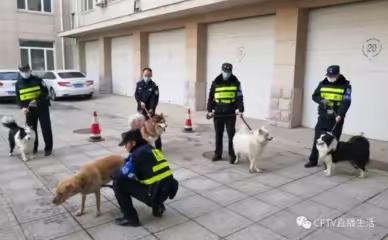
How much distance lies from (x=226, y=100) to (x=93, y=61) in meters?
15.8

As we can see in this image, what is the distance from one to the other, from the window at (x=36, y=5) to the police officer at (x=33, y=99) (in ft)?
59.4

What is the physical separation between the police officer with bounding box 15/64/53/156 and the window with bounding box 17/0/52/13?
1810 centimetres

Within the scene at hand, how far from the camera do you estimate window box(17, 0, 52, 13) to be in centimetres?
2167

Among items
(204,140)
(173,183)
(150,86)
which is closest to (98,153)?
(150,86)

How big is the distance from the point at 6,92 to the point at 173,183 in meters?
13.1

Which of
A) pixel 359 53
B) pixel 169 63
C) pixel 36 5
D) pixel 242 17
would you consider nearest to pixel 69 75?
pixel 169 63

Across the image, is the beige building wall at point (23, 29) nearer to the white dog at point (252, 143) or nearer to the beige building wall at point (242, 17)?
the beige building wall at point (242, 17)

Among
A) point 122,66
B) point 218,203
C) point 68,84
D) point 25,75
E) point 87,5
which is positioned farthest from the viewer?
point 87,5

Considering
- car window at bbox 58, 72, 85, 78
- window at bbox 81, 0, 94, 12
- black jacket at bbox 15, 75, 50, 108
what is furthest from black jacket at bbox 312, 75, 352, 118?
window at bbox 81, 0, 94, 12

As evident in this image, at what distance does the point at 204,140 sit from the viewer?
25.8 feet

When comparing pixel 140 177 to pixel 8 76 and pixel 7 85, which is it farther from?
pixel 8 76

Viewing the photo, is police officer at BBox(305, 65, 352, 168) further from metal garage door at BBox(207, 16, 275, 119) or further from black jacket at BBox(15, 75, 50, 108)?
black jacket at BBox(15, 75, 50, 108)

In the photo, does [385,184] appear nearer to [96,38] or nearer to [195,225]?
[195,225]

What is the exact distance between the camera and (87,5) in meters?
19.5
